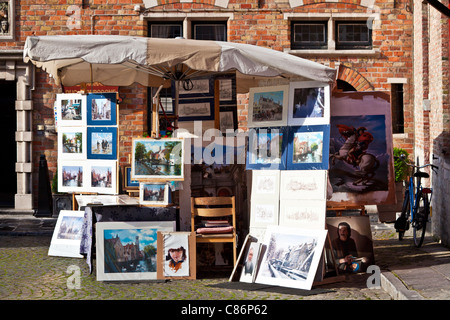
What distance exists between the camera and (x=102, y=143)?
1044 cm

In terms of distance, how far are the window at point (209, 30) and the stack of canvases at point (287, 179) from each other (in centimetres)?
672

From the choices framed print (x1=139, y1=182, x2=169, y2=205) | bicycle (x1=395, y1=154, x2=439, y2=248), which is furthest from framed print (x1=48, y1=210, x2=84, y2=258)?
bicycle (x1=395, y1=154, x2=439, y2=248)

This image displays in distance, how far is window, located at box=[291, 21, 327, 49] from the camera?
51.1 feet

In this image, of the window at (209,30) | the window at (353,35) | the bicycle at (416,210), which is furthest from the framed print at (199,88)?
the window at (353,35)

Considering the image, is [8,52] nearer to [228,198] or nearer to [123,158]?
[123,158]

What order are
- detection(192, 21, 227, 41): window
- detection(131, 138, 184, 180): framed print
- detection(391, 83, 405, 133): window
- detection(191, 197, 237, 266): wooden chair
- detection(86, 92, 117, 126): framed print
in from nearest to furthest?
1. detection(191, 197, 237, 266): wooden chair
2. detection(131, 138, 184, 180): framed print
3. detection(86, 92, 117, 126): framed print
4. detection(391, 83, 405, 133): window
5. detection(192, 21, 227, 41): window

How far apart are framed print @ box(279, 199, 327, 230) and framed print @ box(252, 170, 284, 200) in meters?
0.17

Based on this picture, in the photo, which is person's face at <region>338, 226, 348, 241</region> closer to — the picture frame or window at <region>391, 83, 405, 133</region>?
the picture frame

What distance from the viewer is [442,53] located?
11.2 metres

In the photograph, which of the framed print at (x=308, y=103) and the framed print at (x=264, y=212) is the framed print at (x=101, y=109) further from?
the framed print at (x=308, y=103)

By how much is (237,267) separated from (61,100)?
3657 millimetres

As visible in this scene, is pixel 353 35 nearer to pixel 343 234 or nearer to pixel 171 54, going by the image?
pixel 343 234

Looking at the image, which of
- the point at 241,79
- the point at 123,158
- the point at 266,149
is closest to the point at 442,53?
the point at 241,79

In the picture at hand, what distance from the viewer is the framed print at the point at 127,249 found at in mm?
8531
